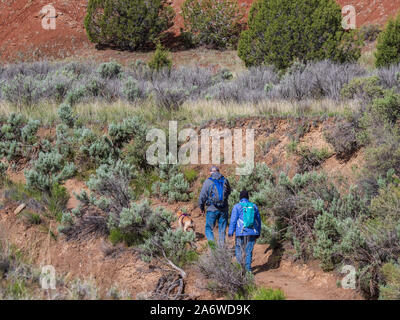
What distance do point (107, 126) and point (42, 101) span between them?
3071 millimetres

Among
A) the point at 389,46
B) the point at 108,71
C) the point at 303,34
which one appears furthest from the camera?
the point at 108,71

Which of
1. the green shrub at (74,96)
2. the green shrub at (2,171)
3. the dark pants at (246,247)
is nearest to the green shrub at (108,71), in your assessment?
the green shrub at (74,96)

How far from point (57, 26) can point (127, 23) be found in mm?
8137

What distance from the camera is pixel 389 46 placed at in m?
16.7

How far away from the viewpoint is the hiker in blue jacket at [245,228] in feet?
24.2

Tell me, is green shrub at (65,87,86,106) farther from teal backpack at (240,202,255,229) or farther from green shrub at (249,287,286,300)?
green shrub at (249,287,286,300)

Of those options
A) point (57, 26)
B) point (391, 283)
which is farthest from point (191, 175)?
point (57, 26)

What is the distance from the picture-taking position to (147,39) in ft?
101

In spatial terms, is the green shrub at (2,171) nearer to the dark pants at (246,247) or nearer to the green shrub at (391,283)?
the dark pants at (246,247)

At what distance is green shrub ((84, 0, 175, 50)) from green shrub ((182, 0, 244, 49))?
1.88 metres

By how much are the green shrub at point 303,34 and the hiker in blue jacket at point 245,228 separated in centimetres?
1108

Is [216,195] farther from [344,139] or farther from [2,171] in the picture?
[2,171]

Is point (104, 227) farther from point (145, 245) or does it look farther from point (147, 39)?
point (147, 39)

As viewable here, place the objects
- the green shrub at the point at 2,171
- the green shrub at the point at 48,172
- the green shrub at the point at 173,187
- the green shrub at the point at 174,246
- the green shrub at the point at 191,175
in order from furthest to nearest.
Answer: the green shrub at the point at 191,175 < the green shrub at the point at 2,171 < the green shrub at the point at 173,187 < the green shrub at the point at 48,172 < the green shrub at the point at 174,246
